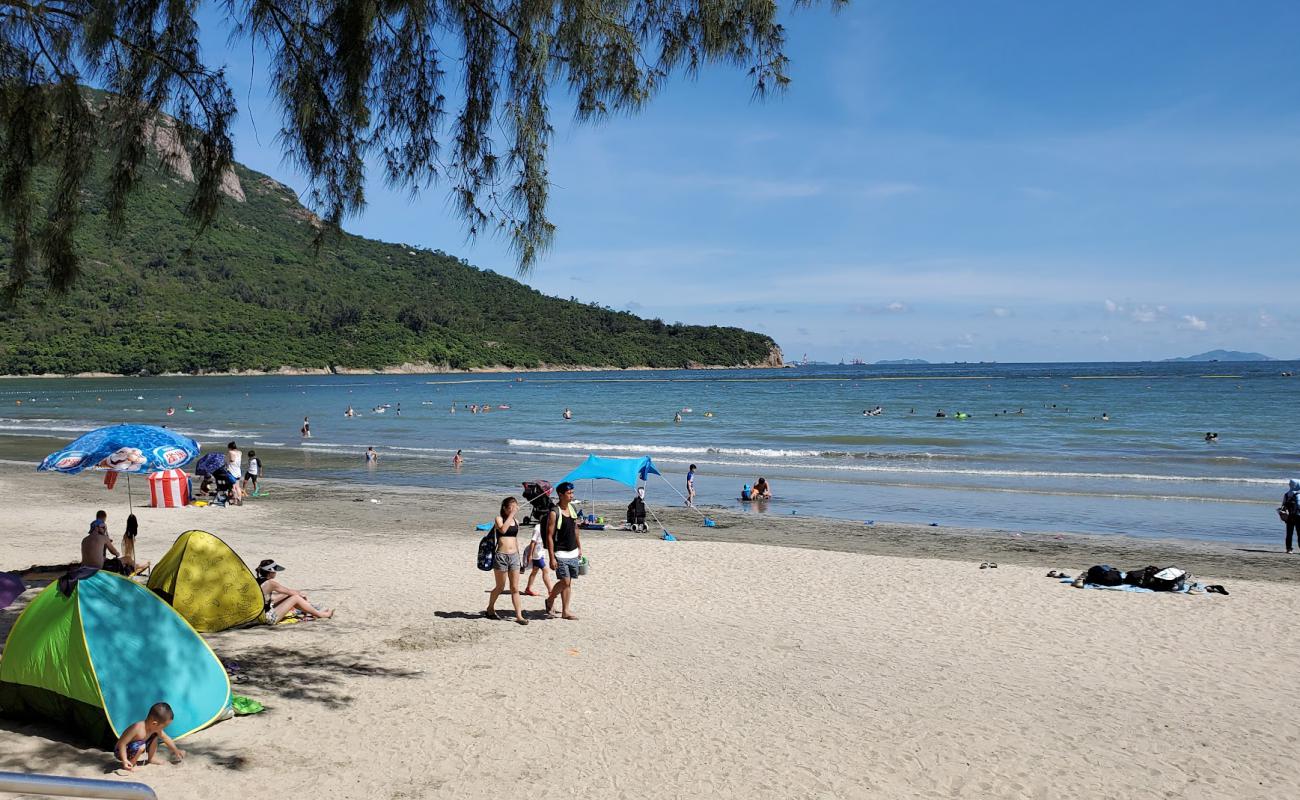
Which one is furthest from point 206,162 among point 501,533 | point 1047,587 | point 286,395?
point 286,395

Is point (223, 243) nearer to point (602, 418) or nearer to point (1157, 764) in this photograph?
point (602, 418)

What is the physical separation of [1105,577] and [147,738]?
1185 centimetres

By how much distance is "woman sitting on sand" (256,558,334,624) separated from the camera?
9.95 metres

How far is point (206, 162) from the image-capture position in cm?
725

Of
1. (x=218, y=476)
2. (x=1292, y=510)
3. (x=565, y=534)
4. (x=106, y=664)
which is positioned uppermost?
→ (x=565, y=534)

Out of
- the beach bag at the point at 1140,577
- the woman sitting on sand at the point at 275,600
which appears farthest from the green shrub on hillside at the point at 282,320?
the woman sitting on sand at the point at 275,600

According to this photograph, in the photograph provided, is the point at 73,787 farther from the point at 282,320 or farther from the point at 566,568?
the point at 282,320

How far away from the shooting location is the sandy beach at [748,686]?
6406mm

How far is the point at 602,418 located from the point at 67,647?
5093 centimetres

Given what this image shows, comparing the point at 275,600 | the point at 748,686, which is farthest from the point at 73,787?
the point at 275,600

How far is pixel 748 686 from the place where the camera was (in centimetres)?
835

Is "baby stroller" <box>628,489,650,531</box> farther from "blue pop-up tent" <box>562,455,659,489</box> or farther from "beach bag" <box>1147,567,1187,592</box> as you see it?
"beach bag" <box>1147,567,1187,592</box>

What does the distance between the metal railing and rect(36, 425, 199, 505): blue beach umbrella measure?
1134 cm

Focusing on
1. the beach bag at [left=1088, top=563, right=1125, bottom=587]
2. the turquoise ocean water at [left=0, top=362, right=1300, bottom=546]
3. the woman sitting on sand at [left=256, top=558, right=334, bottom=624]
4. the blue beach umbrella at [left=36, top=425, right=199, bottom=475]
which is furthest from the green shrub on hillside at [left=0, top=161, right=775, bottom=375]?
the woman sitting on sand at [left=256, top=558, right=334, bottom=624]
